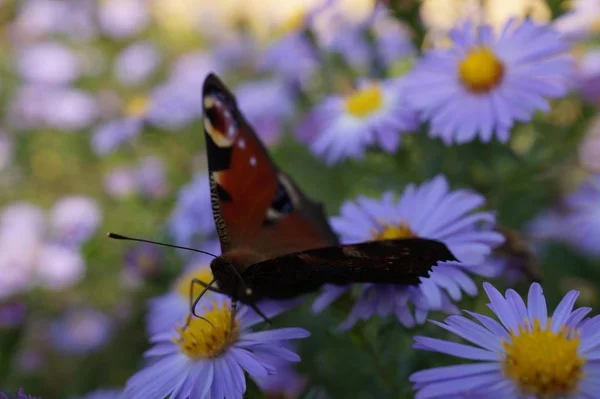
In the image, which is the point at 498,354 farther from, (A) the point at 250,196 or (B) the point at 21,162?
(B) the point at 21,162

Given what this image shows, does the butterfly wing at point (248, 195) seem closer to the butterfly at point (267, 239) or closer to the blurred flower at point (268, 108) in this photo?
the butterfly at point (267, 239)

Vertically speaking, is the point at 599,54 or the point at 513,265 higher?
the point at 599,54

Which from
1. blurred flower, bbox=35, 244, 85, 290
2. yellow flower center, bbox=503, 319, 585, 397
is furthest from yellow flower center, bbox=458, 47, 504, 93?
blurred flower, bbox=35, 244, 85, 290

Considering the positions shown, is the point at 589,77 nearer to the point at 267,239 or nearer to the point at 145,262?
the point at 267,239

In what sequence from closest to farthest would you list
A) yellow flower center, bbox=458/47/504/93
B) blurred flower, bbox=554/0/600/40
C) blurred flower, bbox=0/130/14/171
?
yellow flower center, bbox=458/47/504/93 < blurred flower, bbox=554/0/600/40 < blurred flower, bbox=0/130/14/171

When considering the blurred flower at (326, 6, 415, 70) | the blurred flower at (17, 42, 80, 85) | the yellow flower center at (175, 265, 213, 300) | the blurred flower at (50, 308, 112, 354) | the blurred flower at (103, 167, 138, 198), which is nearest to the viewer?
the yellow flower center at (175, 265, 213, 300)

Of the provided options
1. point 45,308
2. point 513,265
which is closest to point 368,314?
point 513,265

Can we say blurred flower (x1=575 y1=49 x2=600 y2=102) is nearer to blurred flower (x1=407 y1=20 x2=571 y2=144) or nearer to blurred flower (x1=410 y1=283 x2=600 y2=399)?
blurred flower (x1=407 y1=20 x2=571 y2=144)
